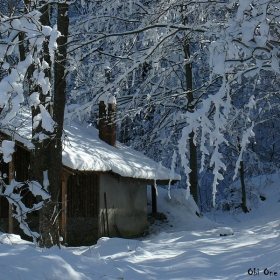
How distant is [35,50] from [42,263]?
2.63 metres

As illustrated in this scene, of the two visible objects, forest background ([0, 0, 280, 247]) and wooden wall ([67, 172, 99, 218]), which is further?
wooden wall ([67, 172, 99, 218])

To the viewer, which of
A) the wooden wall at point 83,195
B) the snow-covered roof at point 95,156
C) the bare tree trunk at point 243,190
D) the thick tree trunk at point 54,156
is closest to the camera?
the thick tree trunk at point 54,156

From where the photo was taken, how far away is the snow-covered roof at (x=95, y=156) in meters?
12.5

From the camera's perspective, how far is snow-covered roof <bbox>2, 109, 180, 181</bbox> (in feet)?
40.9

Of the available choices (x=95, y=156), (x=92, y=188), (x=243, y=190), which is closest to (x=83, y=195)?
(x=92, y=188)

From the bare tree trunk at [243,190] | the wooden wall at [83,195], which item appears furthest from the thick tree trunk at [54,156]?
the bare tree trunk at [243,190]

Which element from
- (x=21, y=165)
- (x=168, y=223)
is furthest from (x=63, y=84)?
(x=168, y=223)

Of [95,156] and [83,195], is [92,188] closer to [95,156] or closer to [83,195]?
[83,195]

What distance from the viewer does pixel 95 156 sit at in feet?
45.0

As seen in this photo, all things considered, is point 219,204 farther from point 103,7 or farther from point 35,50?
point 35,50

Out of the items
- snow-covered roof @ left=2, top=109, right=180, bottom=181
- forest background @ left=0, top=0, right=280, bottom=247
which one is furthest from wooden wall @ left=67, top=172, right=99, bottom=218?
forest background @ left=0, top=0, right=280, bottom=247

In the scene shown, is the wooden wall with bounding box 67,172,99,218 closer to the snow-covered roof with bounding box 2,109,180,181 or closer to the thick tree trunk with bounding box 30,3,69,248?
the snow-covered roof with bounding box 2,109,180,181

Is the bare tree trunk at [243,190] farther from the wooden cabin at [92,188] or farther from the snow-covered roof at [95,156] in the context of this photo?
the wooden cabin at [92,188]

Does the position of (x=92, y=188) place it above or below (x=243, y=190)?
above
